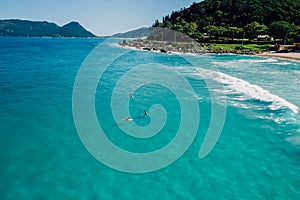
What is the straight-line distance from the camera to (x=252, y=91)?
27953 mm

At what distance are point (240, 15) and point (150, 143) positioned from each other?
13454 centimetres

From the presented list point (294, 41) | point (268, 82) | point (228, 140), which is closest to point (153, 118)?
point (228, 140)

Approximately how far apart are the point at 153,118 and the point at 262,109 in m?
10.5

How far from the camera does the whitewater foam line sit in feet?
75.0

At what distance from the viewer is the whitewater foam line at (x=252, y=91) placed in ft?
75.0

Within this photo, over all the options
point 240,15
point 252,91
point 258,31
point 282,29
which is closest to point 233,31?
point 258,31

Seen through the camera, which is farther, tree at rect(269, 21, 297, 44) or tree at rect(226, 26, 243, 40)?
tree at rect(226, 26, 243, 40)


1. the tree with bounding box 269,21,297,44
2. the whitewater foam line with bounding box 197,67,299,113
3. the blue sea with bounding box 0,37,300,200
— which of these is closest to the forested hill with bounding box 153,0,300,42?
the tree with bounding box 269,21,297,44

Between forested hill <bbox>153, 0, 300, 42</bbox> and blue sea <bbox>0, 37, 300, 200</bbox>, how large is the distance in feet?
250

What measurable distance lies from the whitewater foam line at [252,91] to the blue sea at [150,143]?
12 centimetres

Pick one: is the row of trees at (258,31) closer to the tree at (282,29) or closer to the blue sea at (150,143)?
the tree at (282,29)

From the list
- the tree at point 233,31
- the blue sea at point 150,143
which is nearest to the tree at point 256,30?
the tree at point 233,31

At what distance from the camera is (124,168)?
42.6 ft

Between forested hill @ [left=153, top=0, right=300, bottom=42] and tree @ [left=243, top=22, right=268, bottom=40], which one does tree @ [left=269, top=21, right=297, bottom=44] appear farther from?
tree @ [left=243, top=22, right=268, bottom=40]
